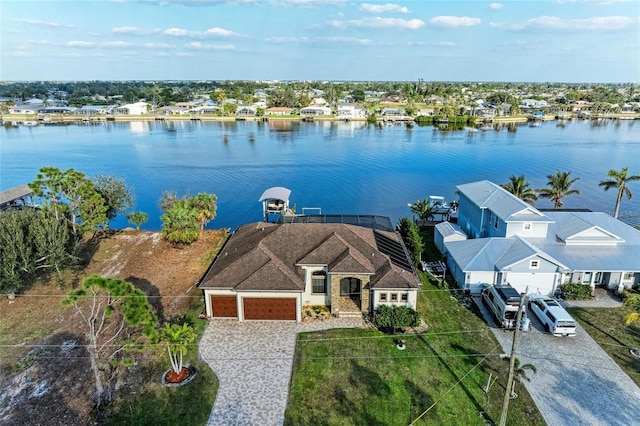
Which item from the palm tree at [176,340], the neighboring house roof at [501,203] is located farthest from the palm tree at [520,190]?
the palm tree at [176,340]

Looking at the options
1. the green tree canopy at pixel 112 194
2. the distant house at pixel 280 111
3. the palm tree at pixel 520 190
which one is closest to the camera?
the green tree canopy at pixel 112 194

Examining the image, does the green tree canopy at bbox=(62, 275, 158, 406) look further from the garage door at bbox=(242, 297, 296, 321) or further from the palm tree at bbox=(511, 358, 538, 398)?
the palm tree at bbox=(511, 358, 538, 398)

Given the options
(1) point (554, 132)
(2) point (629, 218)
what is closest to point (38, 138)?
(2) point (629, 218)

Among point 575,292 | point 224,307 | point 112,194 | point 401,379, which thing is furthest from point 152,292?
point 575,292

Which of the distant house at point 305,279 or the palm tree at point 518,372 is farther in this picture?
the distant house at point 305,279

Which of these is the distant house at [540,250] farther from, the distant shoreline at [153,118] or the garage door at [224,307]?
the distant shoreline at [153,118]

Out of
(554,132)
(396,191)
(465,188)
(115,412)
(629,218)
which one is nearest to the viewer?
(115,412)

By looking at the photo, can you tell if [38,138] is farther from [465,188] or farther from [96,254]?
[465,188]
